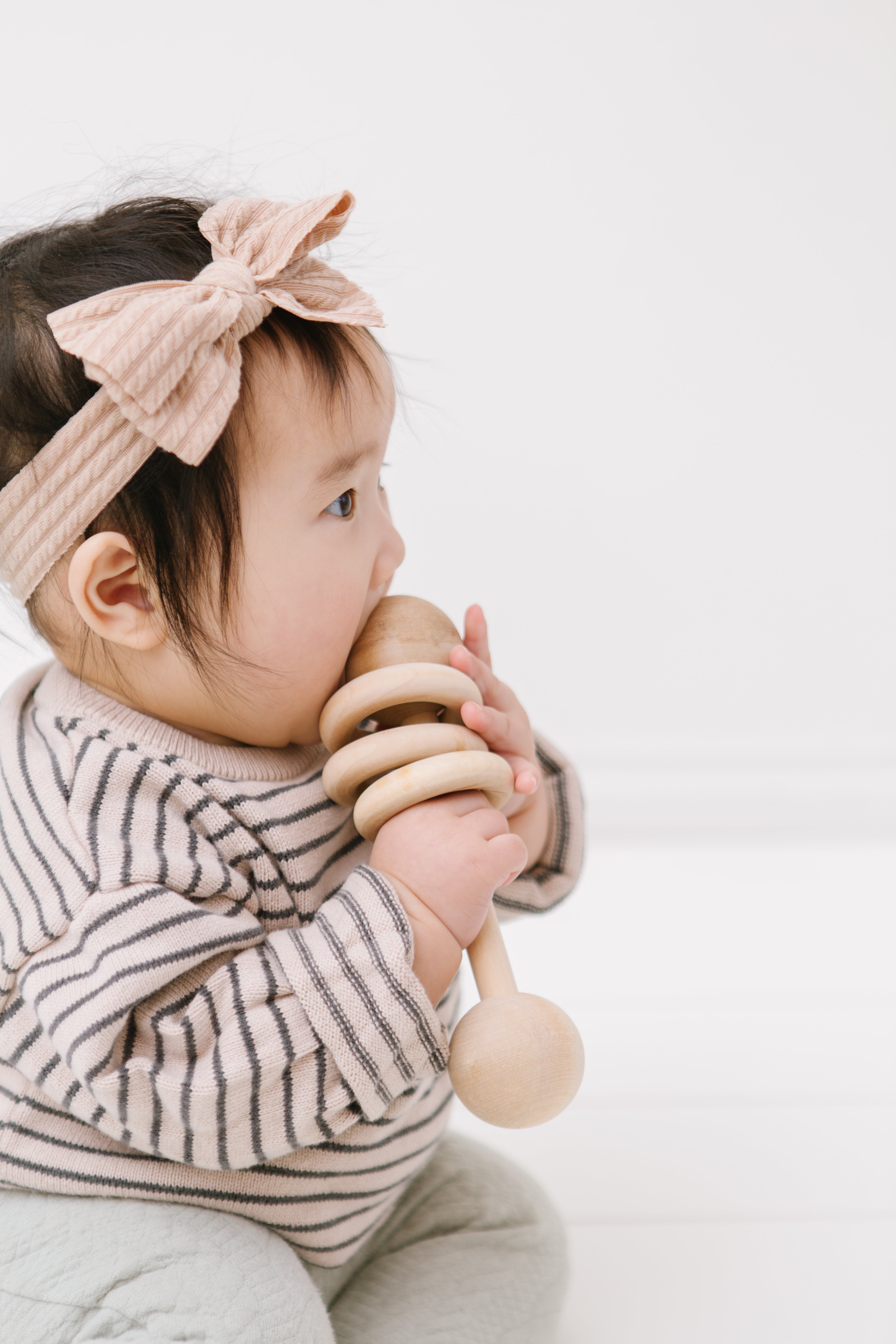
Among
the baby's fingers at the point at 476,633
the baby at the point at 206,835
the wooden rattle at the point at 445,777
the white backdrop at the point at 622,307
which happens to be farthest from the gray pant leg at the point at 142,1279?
the white backdrop at the point at 622,307

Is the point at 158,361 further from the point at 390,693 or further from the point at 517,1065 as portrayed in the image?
the point at 517,1065

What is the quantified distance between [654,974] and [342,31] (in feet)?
3.23

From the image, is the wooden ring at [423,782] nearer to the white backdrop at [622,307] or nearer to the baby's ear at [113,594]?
the baby's ear at [113,594]

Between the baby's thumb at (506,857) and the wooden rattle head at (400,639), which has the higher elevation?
the wooden rattle head at (400,639)

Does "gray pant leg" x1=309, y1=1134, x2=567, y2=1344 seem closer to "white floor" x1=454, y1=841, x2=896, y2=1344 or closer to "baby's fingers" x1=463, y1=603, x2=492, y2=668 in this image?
"white floor" x1=454, y1=841, x2=896, y2=1344

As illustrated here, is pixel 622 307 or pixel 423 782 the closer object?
pixel 423 782

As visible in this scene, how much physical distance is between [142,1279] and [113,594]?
32 cm

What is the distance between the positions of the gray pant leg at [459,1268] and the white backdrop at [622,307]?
28.6 inches

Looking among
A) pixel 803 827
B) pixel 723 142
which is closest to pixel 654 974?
pixel 803 827

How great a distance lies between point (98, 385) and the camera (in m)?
0.59

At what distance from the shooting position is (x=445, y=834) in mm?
597

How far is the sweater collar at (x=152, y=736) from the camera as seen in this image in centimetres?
63

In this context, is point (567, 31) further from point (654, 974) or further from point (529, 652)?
point (654, 974)

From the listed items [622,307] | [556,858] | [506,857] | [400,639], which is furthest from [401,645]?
[622,307]
